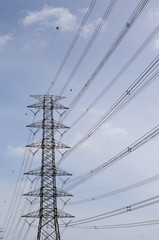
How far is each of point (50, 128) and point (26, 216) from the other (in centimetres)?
1103

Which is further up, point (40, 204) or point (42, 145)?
point (42, 145)

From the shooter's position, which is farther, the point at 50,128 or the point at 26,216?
the point at 50,128

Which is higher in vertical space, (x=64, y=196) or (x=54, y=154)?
(x=54, y=154)

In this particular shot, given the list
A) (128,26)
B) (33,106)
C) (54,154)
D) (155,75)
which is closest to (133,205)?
(155,75)

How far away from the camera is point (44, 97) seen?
38.2 metres

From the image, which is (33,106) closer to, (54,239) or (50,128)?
(50,128)

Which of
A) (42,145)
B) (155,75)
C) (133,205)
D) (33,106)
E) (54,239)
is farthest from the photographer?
(33,106)

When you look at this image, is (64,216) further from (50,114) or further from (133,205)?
(133,205)

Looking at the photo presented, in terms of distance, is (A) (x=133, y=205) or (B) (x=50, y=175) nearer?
(A) (x=133, y=205)

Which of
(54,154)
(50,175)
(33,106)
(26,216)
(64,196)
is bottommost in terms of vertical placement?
(26,216)

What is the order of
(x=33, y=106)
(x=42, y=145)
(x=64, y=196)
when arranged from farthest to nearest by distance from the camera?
(x=33, y=106)
(x=42, y=145)
(x=64, y=196)

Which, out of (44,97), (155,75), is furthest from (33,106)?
(155,75)

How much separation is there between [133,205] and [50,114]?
21413 millimetres

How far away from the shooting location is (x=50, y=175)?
3291cm
